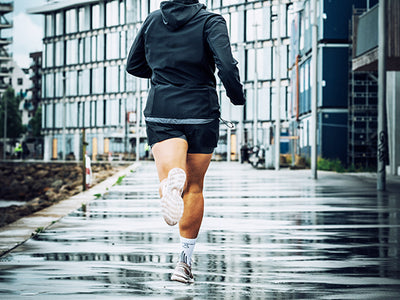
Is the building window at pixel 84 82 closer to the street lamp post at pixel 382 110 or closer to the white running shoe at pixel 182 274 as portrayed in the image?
the street lamp post at pixel 382 110

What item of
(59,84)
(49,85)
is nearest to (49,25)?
(49,85)

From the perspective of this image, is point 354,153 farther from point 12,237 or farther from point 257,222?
point 12,237

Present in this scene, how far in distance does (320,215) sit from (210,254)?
503 cm

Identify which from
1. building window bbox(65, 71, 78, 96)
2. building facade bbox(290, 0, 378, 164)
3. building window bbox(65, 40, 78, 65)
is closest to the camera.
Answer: building facade bbox(290, 0, 378, 164)

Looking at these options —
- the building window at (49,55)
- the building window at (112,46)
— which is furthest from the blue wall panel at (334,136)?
the building window at (49,55)

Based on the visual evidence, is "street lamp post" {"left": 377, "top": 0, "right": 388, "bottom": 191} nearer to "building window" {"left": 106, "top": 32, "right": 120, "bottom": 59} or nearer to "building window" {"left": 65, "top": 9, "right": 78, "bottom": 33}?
"building window" {"left": 106, "top": 32, "right": 120, "bottom": 59}

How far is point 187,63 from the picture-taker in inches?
228

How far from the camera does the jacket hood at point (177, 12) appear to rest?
5746mm

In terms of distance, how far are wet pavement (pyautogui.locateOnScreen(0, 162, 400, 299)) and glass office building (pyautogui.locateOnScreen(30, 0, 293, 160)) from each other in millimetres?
67497

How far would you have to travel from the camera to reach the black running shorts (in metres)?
5.74

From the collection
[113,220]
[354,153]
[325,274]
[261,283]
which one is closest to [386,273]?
[325,274]

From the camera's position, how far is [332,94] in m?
41.5

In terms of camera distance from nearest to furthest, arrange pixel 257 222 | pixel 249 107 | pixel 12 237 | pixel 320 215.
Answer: pixel 12 237, pixel 257 222, pixel 320 215, pixel 249 107

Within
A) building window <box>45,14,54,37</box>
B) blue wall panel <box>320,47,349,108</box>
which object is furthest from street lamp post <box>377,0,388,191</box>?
building window <box>45,14,54,37</box>
